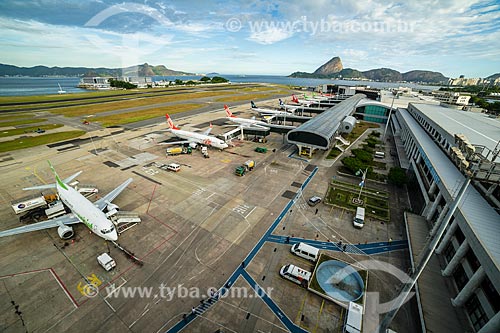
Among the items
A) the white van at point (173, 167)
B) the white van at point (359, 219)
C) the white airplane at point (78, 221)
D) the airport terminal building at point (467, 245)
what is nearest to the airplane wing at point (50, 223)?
the white airplane at point (78, 221)

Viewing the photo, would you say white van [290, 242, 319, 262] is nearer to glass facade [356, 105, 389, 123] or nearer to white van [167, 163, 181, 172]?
white van [167, 163, 181, 172]

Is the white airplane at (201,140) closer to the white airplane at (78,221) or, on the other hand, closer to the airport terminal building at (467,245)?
the white airplane at (78,221)

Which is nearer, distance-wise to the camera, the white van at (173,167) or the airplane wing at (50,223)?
the airplane wing at (50,223)

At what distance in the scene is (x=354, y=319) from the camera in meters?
23.1

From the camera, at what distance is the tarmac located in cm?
2420

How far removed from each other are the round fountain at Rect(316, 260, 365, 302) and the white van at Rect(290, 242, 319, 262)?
1556 millimetres

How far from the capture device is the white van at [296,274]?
2792 centimetres

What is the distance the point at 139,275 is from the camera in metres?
29.0

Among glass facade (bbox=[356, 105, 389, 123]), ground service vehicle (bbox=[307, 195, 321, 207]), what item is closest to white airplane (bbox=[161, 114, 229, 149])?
ground service vehicle (bbox=[307, 195, 321, 207])

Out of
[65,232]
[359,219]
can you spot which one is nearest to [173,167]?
[65,232]

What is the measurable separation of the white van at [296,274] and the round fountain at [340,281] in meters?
1.96

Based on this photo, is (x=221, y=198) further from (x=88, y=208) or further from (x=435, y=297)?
(x=435, y=297)

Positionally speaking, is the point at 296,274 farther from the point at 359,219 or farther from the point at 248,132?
the point at 248,132

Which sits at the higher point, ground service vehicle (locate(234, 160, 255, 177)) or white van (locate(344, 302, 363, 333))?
ground service vehicle (locate(234, 160, 255, 177))
